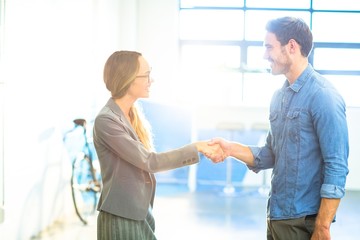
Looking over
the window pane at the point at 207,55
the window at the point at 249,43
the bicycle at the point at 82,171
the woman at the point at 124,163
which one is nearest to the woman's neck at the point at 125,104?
the woman at the point at 124,163

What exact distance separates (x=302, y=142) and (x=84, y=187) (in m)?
3.10

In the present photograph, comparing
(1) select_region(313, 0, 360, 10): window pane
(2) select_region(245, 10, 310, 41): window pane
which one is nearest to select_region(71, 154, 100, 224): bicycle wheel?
(2) select_region(245, 10, 310, 41): window pane

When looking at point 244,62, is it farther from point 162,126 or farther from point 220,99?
point 162,126

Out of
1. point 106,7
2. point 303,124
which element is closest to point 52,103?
point 106,7

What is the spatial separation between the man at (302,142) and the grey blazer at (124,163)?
1.16 feet

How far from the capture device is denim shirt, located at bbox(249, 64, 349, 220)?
1.58 m

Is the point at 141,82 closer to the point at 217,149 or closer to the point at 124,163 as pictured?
the point at 124,163

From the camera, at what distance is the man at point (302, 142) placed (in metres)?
1.58

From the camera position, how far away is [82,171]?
15.3 feet

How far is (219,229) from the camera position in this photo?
432 cm

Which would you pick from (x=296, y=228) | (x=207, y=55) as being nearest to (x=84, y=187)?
(x=296, y=228)

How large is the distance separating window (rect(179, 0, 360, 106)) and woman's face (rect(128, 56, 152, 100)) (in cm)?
494

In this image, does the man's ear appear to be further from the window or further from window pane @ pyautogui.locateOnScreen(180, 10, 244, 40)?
window pane @ pyautogui.locateOnScreen(180, 10, 244, 40)

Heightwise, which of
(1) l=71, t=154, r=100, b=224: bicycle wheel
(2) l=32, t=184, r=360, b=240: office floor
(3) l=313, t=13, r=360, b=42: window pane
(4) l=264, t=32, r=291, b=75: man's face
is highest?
(3) l=313, t=13, r=360, b=42: window pane
